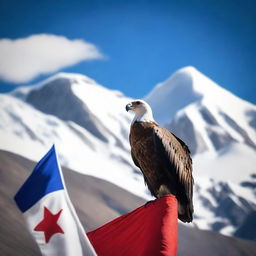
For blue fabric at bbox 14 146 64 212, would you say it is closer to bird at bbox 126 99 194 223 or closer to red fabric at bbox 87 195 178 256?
red fabric at bbox 87 195 178 256

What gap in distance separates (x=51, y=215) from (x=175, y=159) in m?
1.21

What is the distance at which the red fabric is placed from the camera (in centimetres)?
253

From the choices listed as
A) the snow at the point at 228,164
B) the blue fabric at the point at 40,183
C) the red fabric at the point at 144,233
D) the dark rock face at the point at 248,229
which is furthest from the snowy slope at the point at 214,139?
the blue fabric at the point at 40,183

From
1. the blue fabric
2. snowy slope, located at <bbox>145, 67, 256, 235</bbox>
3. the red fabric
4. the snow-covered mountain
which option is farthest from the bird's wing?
snowy slope, located at <bbox>145, 67, 256, 235</bbox>

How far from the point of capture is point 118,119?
13828 millimetres

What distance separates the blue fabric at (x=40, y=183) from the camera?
7.06ft

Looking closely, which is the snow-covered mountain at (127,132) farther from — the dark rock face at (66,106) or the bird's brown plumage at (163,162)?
the bird's brown plumage at (163,162)

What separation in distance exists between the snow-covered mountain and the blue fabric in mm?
10159

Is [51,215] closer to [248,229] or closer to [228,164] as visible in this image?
[248,229]

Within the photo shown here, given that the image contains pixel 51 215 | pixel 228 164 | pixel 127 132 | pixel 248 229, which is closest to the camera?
pixel 51 215

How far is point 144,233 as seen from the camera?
2.61 meters

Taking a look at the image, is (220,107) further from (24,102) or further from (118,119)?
(24,102)

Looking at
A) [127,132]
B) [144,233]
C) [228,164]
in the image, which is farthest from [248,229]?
[144,233]

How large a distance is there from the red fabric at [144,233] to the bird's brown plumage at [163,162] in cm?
39
